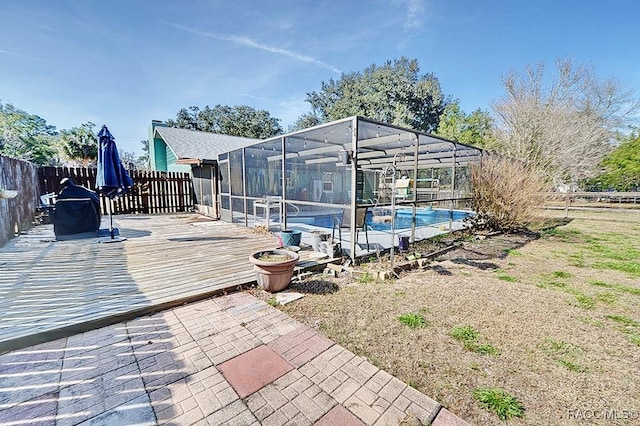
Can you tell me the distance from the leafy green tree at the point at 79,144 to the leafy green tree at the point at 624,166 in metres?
33.2

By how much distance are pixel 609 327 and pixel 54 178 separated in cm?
1459

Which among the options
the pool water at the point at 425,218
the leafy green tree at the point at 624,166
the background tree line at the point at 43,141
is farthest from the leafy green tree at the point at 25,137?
the leafy green tree at the point at 624,166

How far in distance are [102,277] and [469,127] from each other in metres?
22.0

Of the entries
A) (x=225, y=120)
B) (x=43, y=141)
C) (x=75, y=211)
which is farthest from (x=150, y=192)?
(x=43, y=141)

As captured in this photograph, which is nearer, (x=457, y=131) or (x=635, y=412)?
(x=635, y=412)

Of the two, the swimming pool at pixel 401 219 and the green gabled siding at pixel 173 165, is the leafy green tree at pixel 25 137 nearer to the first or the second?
the green gabled siding at pixel 173 165

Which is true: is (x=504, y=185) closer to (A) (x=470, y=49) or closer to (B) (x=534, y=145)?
(A) (x=470, y=49)

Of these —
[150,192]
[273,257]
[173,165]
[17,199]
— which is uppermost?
[173,165]

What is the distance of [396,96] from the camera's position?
2052cm

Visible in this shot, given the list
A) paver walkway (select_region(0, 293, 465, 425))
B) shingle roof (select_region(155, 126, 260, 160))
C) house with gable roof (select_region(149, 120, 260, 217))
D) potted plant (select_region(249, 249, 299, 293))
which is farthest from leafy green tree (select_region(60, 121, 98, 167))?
paver walkway (select_region(0, 293, 465, 425))

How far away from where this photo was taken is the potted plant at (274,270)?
325cm

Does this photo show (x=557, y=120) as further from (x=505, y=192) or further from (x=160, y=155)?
(x=160, y=155)

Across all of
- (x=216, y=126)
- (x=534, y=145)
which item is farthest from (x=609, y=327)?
(x=216, y=126)

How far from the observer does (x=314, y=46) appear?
38.3ft
